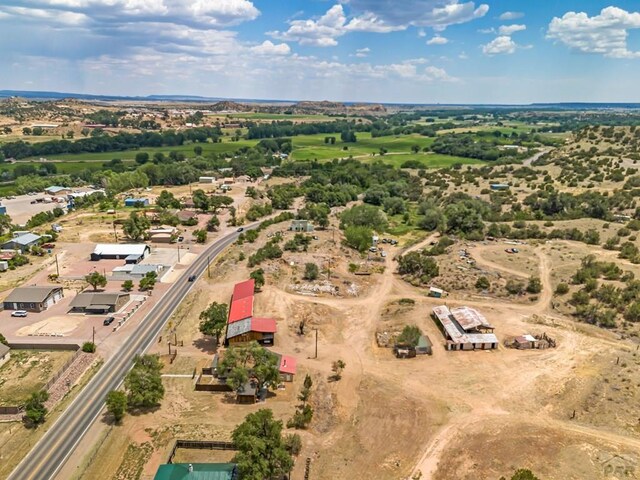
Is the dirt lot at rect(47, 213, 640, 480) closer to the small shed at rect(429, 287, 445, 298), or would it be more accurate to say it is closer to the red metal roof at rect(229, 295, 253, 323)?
the small shed at rect(429, 287, 445, 298)

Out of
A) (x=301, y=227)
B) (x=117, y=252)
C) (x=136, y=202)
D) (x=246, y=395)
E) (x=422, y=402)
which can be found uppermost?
(x=136, y=202)

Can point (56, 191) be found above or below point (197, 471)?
above

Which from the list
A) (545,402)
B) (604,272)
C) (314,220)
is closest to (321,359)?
(545,402)

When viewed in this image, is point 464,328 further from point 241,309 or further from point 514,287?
point 241,309

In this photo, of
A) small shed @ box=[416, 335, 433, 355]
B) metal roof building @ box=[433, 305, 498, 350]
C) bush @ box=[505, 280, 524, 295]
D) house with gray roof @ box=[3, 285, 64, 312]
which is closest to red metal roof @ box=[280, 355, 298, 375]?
small shed @ box=[416, 335, 433, 355]

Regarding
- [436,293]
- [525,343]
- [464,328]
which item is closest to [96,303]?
[436,293]

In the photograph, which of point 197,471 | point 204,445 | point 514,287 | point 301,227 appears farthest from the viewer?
point 301,227

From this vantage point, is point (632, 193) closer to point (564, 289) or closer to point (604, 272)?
point (604, 272)

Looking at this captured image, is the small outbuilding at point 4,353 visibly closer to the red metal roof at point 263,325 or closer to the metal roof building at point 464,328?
the red metal roof at point 263,325
